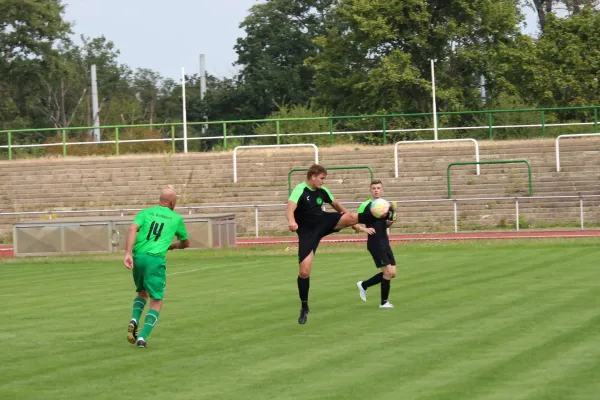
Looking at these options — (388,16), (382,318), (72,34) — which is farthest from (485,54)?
(382,318)

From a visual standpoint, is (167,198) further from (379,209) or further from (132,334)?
(379,209)

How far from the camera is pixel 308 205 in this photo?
1427 centimetres

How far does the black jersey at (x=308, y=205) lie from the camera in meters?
14.2

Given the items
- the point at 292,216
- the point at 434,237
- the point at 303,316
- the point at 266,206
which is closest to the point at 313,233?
the point at 292,216

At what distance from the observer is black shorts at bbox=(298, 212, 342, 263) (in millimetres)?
14320

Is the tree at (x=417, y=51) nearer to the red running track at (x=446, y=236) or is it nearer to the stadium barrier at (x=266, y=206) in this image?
the stadium barrier at (x=266, y=206)

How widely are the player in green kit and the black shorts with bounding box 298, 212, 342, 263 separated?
2.39 metres

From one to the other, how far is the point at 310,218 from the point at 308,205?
177mm

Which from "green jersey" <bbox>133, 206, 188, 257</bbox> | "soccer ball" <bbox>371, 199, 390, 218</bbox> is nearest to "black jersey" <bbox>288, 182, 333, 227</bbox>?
"soccer ball" <bbox>371, 199, 390, 218</bbox>

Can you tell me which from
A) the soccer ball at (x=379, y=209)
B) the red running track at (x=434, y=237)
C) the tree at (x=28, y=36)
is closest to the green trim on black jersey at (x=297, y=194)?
the soccer ball at (x=379, y=209)

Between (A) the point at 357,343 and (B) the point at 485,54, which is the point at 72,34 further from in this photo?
(A) the point at 357,343

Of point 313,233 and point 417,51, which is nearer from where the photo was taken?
point 313,233

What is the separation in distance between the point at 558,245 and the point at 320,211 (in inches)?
637

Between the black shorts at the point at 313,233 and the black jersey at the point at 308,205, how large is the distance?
65mm
